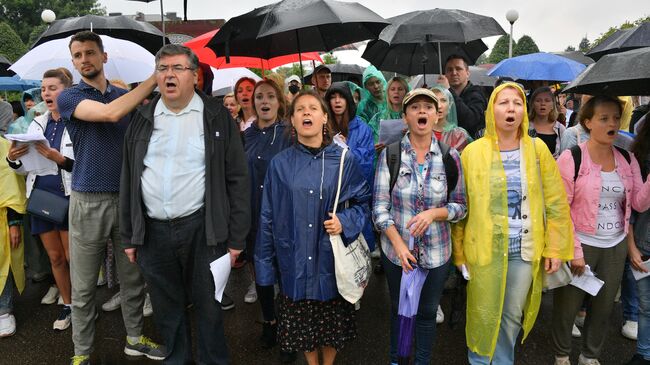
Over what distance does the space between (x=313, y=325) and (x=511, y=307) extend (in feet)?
4.41

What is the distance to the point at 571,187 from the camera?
121 inches

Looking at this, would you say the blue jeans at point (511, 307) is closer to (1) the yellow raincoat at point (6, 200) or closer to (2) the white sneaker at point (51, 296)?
(1) the yellow raincoat at point (6, 200)

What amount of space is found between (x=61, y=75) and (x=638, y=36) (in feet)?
20.3

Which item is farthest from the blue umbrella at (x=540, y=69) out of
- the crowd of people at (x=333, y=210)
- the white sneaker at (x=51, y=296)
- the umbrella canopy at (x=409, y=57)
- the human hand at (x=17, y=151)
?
the white sneaker at (x=51, y=296)

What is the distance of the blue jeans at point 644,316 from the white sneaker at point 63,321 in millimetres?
4653

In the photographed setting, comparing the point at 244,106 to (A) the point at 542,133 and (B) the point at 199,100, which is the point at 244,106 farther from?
(A) the point at 542,133

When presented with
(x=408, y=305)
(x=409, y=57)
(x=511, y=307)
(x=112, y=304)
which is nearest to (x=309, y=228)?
(x=408, y=305)

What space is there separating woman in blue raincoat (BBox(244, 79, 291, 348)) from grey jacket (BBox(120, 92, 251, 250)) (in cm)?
68

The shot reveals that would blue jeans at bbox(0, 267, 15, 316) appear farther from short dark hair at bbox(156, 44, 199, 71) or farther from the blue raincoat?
short dark hair at bbox(156, 44, 199, 71)

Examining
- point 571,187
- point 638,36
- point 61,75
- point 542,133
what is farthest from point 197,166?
point 638,36

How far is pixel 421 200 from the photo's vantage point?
9.48ft

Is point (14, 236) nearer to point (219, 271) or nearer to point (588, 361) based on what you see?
point (219, 271)

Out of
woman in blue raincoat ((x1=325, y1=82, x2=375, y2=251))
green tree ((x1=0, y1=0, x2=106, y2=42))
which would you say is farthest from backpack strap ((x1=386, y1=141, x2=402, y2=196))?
green tree ((x1=0, y1=0, x2=106, y2=42))

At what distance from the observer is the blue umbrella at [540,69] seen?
5.35m
